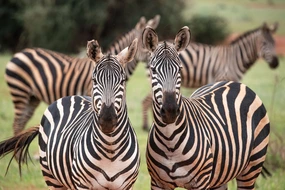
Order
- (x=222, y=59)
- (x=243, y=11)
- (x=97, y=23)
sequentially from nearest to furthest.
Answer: (x=222, y=59) → (x=97, y=23) → (x=243, y=11)

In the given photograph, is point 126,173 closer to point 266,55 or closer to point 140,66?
point 266,55

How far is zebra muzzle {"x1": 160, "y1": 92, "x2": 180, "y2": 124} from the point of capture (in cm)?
508

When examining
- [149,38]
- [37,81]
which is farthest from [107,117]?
[37,81]

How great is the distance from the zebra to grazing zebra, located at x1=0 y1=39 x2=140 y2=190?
26.0ft

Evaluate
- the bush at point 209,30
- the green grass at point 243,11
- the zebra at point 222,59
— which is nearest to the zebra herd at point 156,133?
the zebra at point 222,59

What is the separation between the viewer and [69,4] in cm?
2878

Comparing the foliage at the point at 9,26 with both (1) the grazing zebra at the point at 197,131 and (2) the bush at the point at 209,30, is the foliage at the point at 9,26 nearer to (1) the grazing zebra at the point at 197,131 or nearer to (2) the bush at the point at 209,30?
(2) the bush at the point at 209,30

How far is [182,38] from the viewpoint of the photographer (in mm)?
5738

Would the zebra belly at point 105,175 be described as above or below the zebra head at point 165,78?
below

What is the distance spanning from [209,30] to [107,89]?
89.0 feet

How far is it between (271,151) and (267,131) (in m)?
3.12

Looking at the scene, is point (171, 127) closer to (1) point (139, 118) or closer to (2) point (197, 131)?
(2) point (197, 131)

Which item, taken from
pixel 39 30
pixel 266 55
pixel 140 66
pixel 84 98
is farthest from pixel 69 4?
pixel 84 98

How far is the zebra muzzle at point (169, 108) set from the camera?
16.7ft
